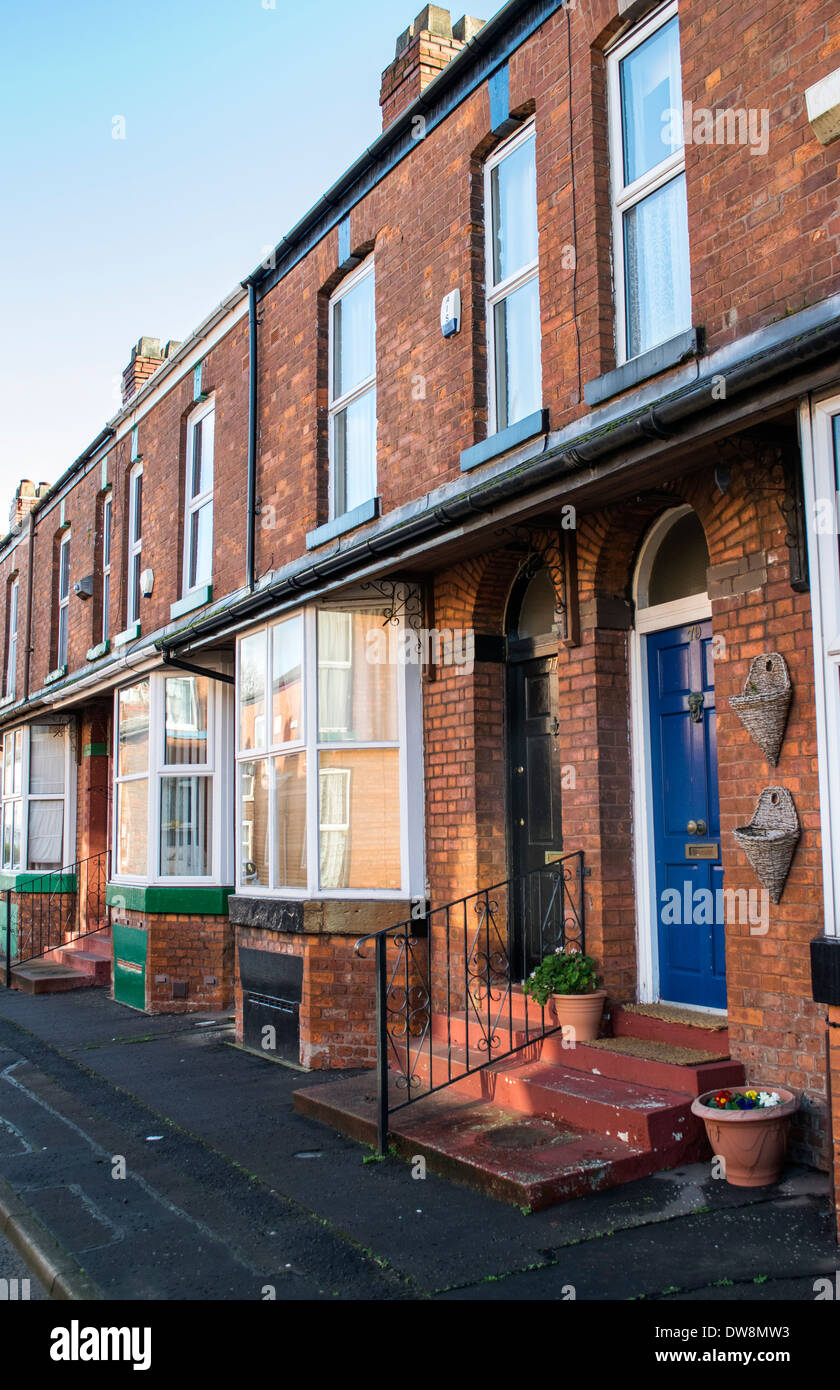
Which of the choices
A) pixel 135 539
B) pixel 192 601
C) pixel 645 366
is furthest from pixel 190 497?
pixel 645 366

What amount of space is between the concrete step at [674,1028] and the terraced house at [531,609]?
0.09 feet

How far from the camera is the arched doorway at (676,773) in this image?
19.7 feet

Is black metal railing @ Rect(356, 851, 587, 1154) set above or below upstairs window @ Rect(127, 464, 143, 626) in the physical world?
below

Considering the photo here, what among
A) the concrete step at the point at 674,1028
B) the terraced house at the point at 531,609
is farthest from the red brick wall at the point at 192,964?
the concrete step at the point at 674,1028

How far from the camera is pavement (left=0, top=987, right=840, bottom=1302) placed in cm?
420

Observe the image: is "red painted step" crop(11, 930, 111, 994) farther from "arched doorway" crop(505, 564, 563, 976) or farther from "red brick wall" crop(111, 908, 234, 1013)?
"arched doorway" crop(505, 564, 563, 976)

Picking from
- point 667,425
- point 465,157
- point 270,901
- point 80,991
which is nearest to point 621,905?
point 667,425

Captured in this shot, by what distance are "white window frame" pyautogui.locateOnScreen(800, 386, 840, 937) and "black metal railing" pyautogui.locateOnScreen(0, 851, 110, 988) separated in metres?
12.3

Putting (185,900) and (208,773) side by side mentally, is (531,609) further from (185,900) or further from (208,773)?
(185,900)

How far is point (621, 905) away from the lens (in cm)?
632

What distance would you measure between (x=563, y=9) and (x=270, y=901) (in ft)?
21.1

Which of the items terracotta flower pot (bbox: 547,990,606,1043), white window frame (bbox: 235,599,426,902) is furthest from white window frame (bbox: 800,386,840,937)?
white window frame (bbox: 235,599,426,902)

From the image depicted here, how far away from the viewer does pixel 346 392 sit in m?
9.15

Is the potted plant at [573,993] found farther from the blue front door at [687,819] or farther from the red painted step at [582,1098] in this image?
the blue front door at [687,819]
